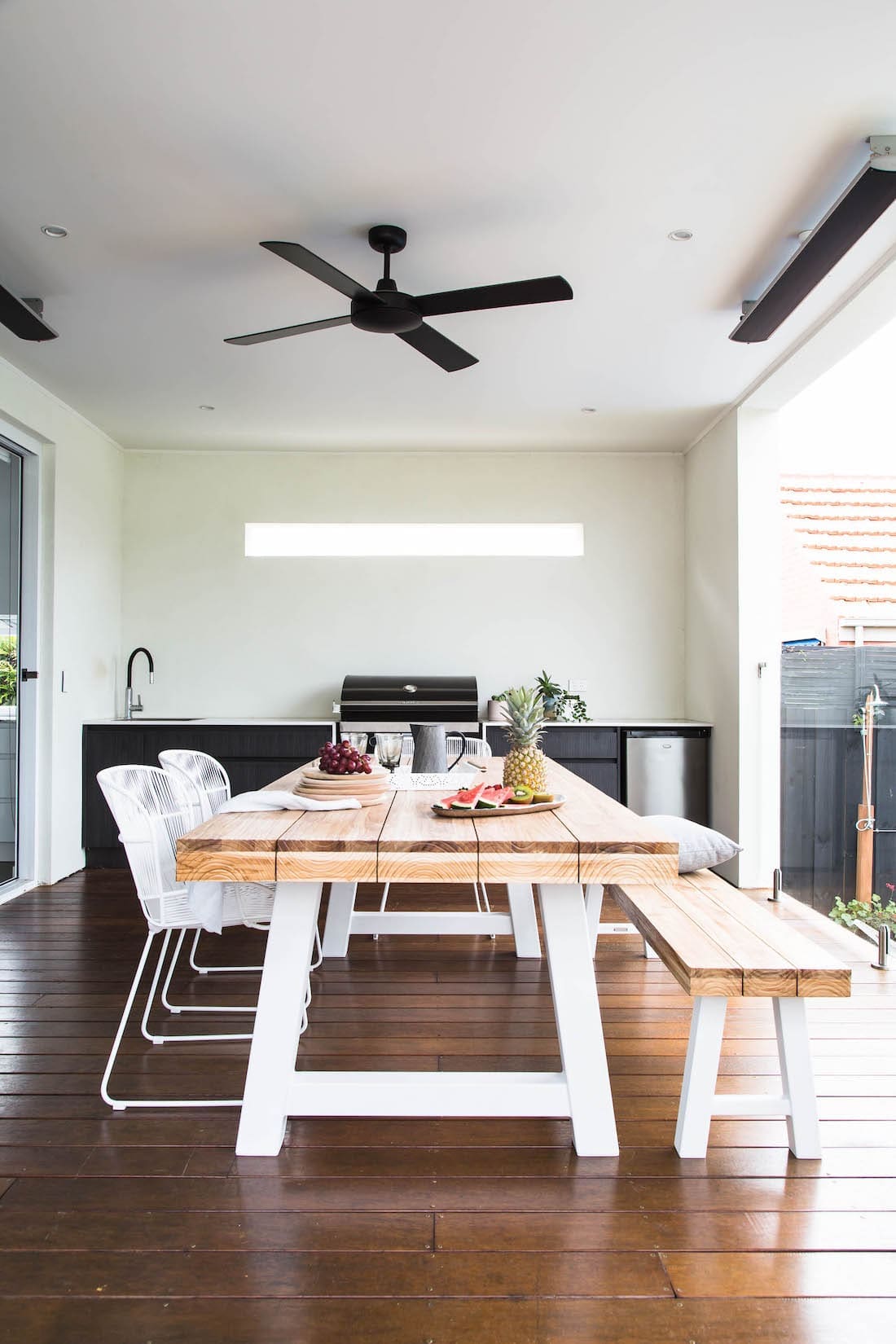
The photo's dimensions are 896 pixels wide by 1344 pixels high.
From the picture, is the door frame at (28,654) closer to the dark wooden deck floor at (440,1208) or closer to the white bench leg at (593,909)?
the dark wooden deck floor at (440,1208)

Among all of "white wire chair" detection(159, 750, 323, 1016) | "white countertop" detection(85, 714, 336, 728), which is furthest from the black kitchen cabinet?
"white wire chair" detection(159, 750, 323, 1016)

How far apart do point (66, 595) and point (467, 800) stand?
3.54 m

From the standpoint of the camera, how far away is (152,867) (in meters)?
2.46

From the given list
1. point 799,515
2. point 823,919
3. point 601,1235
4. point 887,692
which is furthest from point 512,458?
point 601,1235

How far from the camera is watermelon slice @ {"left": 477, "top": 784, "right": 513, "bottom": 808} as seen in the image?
2170 mm

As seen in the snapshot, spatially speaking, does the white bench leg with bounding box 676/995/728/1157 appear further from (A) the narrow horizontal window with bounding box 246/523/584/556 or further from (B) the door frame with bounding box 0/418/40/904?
(A) the narrow horizontal window with bounding box 246/523/584/556

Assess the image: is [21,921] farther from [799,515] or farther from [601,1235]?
[799,515]

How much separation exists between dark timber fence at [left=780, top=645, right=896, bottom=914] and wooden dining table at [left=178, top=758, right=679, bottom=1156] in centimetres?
217

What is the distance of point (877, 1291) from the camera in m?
1.58

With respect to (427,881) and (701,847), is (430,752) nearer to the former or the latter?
(427,881)

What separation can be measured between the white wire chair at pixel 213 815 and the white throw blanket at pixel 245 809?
2.8 inches

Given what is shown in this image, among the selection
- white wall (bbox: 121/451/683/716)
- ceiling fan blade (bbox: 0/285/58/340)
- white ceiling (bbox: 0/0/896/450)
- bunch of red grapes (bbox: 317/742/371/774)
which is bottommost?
bunch of red grapes (bbox: 317/742/371/774)

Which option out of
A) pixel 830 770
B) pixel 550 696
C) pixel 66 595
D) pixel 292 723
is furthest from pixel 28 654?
pixel 830 770

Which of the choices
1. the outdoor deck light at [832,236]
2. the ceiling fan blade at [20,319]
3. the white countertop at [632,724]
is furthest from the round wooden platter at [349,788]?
the white countertop at [632,724]
